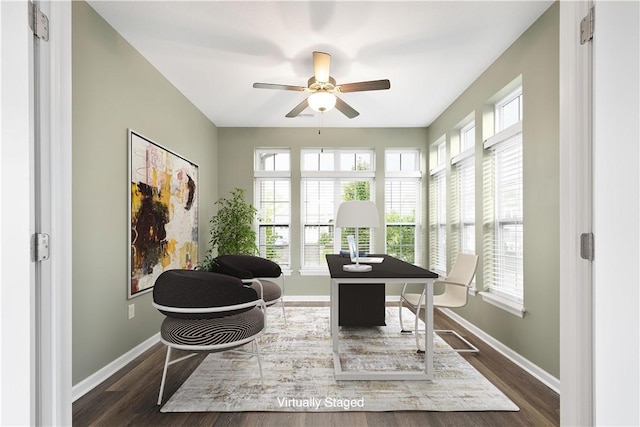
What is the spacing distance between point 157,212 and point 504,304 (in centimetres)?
348

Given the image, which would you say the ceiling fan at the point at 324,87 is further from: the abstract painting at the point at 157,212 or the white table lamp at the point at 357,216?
the abstract painting at the point at 157,212

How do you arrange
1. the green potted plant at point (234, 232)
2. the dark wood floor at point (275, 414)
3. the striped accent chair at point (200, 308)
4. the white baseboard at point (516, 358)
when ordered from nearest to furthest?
the dark wood floor at point (275, 414) < the striped accent chair at point (200, 308) < the white baseboard at point (516, 358) < the green potted plant at point (234, 232)

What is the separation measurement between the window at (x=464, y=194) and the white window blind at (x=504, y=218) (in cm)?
35

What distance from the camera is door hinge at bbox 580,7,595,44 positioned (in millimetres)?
1033

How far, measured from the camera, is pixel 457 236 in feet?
14.3

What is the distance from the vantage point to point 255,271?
380cm

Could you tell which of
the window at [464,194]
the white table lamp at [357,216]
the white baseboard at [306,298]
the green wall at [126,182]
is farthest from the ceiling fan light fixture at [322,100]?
the white baseboard at [306,298]

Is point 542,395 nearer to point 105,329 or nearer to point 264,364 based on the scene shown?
point 264,364

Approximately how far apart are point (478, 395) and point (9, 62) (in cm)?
295

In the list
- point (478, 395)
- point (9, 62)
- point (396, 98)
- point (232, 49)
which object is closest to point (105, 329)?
point (9, 62)

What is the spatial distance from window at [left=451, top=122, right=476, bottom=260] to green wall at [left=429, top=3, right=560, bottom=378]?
3.41ft

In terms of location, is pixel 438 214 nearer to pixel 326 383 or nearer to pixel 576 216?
pixel 326 383

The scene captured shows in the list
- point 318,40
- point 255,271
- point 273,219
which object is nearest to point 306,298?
point 273,219

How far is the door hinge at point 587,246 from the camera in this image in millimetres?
1024
